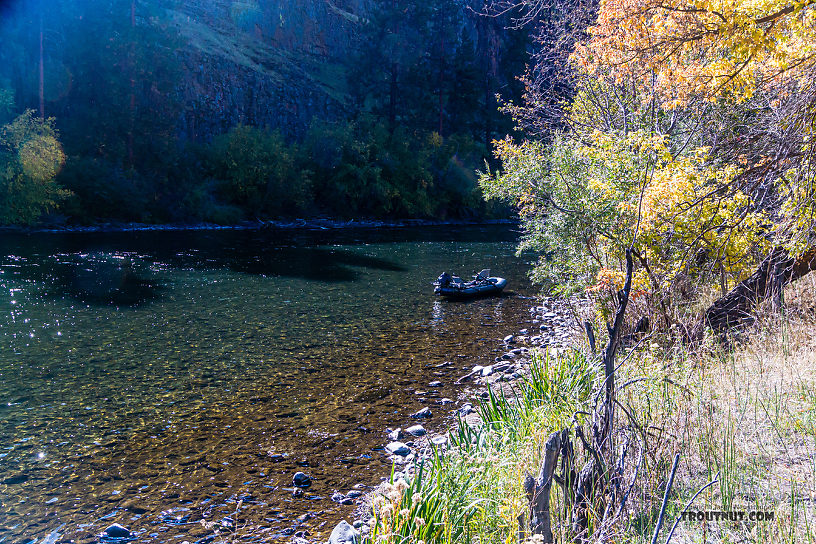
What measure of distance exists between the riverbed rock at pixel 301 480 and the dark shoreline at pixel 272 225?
125 ft

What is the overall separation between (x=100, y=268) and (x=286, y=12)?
73.4 meters

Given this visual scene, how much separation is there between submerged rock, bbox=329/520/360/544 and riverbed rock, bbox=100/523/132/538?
7.92ft

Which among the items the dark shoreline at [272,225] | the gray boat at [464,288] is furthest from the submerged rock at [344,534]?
the dark shoreline at [272,225]

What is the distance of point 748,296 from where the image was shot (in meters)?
9.83

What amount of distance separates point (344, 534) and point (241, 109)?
67.4 meters

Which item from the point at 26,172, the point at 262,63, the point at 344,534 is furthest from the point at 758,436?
the point at 262,63

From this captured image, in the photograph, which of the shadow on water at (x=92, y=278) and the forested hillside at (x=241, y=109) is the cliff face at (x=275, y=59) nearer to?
the forested hillside at (x=241, y=109)

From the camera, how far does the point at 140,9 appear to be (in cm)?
5903

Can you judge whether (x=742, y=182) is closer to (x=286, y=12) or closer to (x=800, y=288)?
Result: (x=800, y=288)

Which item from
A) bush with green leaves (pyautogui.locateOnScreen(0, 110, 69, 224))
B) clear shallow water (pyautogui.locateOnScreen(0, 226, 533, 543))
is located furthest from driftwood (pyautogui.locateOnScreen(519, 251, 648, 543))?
bush with green leaves (pyautogui.locateOnScreen(0, 110, 69, 224))

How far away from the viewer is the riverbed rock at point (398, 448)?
327 inches

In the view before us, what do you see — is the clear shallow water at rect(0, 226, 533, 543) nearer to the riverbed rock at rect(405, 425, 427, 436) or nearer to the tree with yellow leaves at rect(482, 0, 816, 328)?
the riverbed rock at rect(405, 425, 427, 436)

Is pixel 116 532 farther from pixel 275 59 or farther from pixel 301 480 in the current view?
pixel 275 59

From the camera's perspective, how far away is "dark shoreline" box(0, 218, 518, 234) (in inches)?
1524
